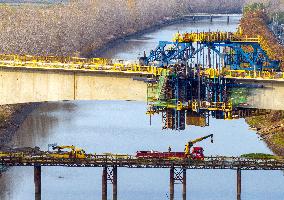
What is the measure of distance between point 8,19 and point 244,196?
102 meters

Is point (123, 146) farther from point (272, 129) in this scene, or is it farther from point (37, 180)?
point (37, 180)

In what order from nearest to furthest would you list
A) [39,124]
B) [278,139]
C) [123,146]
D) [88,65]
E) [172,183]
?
[172,183], [88,65], [123,146], [278,139], [39,124]

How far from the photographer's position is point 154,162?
82375 millimetres

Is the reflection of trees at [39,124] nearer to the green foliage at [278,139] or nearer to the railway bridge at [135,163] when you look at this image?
the railway bridge at [135,163]

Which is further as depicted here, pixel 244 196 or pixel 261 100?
pixel 244 196

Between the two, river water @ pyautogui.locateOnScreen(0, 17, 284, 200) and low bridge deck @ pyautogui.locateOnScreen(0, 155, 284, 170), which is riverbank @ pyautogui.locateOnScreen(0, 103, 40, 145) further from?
low bridge deck @ pyautogui.locateOnScreen(0, 155, 284, 170)

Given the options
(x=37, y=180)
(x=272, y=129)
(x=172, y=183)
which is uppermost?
(x=272, y=129)

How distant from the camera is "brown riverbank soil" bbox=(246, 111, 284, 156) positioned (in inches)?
4183

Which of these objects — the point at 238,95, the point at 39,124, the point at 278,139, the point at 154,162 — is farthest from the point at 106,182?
the point at 39,124

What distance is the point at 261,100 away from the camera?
8188cm

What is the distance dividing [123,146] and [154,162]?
21352 millimetres

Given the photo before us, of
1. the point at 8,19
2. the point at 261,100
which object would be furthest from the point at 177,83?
the point at 8,19

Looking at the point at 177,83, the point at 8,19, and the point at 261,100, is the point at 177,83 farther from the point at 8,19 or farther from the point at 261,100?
the point at 8,19

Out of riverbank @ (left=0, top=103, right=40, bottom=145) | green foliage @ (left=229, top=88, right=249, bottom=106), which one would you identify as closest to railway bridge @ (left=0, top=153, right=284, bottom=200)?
green foliage @ (left=229, top=88, right=249, bottom=106)
